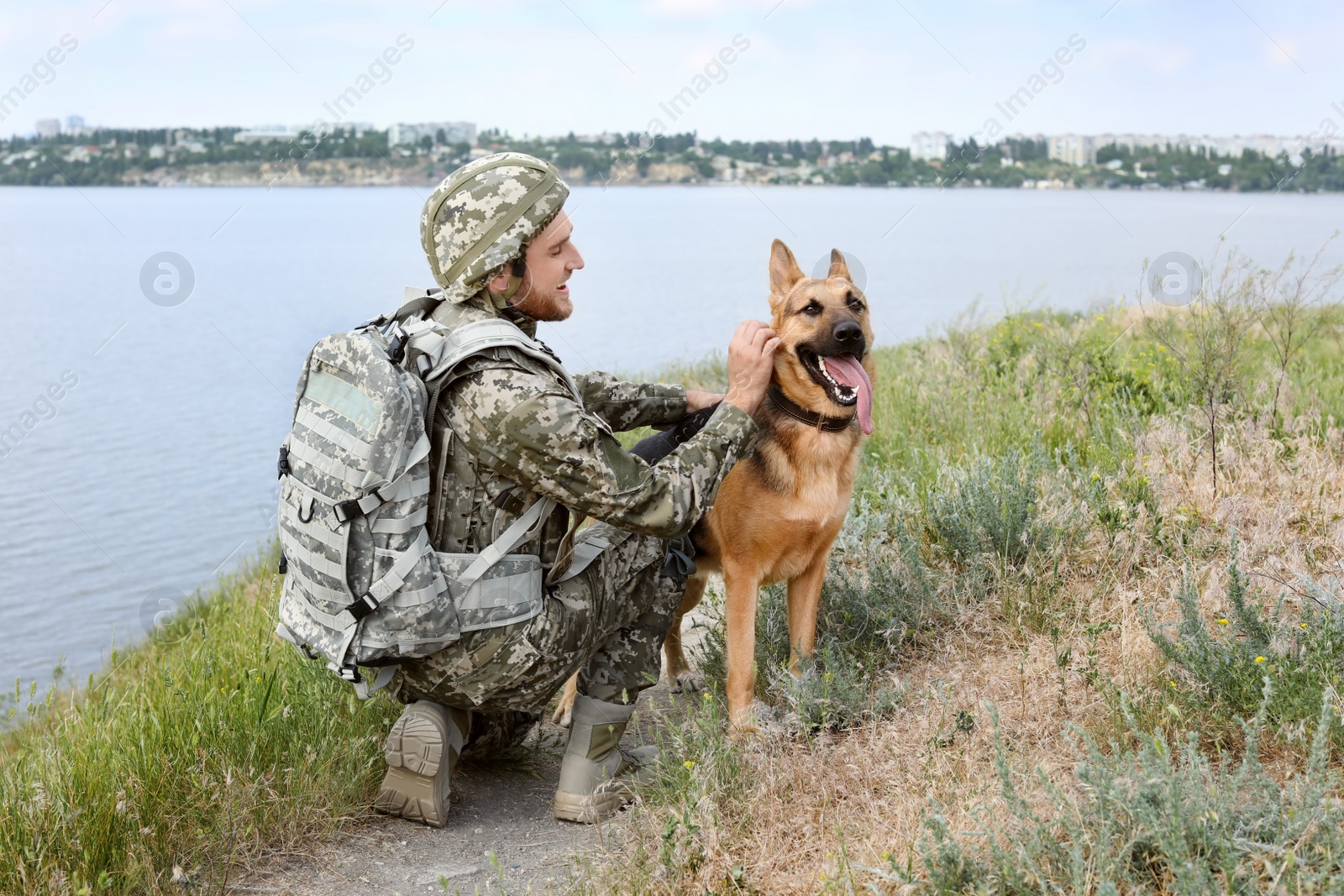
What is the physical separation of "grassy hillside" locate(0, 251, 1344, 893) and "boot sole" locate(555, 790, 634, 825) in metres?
0.27

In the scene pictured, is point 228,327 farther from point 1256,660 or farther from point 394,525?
point 1256,660

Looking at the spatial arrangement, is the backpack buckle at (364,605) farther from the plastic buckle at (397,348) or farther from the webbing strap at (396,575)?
the plastic buckle at (397,348)

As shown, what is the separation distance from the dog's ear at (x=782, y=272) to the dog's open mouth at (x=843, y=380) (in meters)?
0.33

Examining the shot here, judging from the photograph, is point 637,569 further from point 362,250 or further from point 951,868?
point 362,250

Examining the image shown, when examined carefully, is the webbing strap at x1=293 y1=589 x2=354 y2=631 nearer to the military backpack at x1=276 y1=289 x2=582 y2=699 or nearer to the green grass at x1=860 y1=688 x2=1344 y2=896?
the military backpack at x1=276 y1=289 x2=582 y2=699

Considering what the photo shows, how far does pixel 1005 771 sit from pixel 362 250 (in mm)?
35293

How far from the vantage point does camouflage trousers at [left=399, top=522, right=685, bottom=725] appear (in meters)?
3.30

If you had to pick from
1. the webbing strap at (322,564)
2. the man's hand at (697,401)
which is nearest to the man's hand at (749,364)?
the man's hand at (697,401)

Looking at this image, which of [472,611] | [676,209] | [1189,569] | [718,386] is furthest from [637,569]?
[676,209]

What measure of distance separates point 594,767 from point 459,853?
556 millimetres

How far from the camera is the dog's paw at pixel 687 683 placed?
4.70m

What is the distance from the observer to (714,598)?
17.1ft

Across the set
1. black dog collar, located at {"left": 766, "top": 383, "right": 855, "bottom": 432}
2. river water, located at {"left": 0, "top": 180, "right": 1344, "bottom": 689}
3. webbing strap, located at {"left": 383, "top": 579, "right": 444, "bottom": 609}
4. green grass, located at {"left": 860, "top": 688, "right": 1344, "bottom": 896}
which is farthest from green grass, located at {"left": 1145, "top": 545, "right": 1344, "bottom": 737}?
river water, located at {"left": 0, "top": 180, "right": 1344, "bottom": 689}

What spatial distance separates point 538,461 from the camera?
3.08 meters
